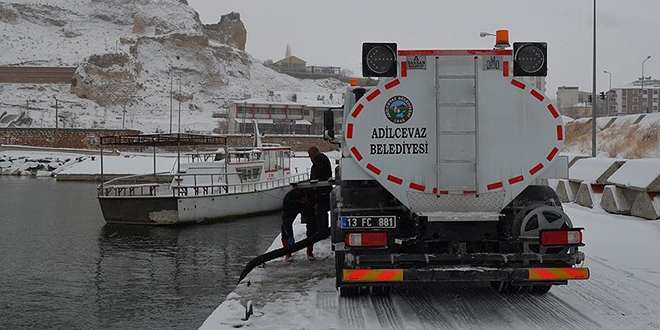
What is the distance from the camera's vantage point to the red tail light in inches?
277

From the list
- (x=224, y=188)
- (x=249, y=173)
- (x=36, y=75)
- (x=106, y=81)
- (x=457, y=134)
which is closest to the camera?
(x=457, y=134)

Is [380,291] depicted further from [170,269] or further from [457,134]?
[170,269]

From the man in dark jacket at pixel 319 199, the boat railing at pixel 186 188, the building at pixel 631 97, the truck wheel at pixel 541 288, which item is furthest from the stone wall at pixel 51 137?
the building at pixel 631 97

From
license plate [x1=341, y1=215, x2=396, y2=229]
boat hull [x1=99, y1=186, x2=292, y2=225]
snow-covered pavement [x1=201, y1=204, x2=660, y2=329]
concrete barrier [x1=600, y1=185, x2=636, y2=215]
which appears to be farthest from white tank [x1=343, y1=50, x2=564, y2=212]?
boat hull [x1=99, y1=186, x2=292, y2=225]

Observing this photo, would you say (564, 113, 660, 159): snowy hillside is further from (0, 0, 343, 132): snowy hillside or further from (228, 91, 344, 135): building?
(0, 0, 343, 132): snowy hillside

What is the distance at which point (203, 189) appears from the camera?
88.0 ft

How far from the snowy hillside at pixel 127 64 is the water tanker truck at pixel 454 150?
9108cm

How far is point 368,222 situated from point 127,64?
136862 millimetres

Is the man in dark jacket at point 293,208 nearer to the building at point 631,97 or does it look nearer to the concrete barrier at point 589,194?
the concrete barrier at point 589,194

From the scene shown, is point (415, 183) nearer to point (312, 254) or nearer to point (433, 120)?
point (433, 120)

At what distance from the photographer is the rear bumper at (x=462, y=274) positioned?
6938 millimetres

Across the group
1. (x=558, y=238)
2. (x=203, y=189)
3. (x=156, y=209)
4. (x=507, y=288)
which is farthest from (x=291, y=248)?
(x=203, y=189)

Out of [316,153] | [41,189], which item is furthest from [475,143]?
[41,189]

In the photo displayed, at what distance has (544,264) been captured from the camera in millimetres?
7176
